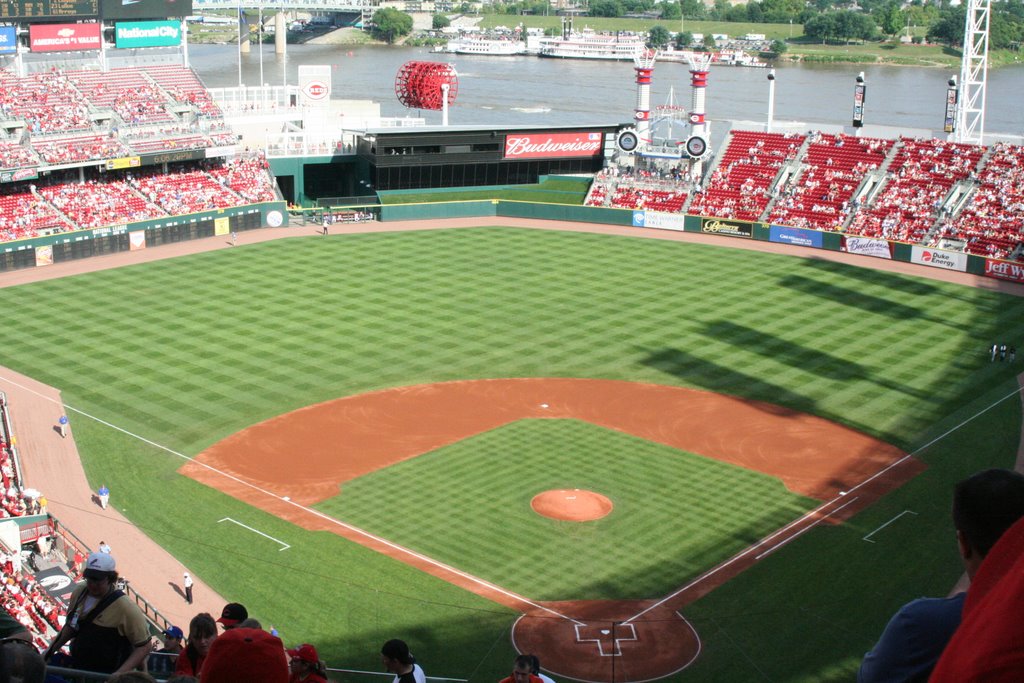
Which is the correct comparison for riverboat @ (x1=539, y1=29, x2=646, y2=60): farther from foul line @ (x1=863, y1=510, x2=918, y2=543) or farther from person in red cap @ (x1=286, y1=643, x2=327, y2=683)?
person in red cap @ (x1=286, y1=643, x2=327, y2=683)

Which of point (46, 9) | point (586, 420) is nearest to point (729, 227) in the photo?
point (586, 420)

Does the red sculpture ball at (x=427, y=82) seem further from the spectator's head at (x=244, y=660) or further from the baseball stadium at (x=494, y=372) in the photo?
the spectator's head at (x=244, y=660)

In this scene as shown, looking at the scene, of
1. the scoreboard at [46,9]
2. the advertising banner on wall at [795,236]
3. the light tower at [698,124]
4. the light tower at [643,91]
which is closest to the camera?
the scoreboard at [46,9]

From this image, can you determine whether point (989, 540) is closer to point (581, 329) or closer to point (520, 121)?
point (581, 329)

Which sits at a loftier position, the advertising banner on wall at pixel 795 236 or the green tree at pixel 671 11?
the green tree at pixel 671 11

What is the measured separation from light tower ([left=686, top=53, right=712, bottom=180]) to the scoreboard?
3926cm

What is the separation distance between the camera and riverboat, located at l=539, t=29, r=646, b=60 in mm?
154375

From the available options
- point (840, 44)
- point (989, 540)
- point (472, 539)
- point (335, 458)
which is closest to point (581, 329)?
point (335, 458)

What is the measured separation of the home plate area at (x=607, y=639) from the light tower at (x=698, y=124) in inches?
2098

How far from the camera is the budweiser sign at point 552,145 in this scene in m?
78.6

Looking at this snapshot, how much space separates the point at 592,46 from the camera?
155m

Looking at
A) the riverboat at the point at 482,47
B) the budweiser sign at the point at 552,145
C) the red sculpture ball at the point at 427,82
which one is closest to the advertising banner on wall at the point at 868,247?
the budweiser sign at the point at 552,145

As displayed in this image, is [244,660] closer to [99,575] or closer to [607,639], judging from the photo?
[99,575]

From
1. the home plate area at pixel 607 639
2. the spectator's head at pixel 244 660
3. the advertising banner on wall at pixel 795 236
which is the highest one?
the spectator's head at pixel 244 660
